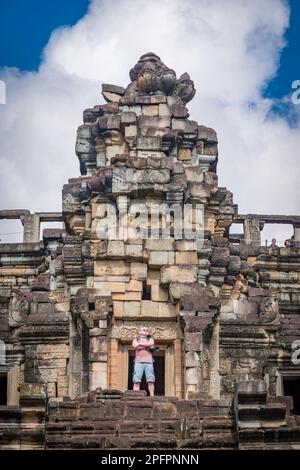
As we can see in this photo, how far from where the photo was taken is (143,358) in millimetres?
17312

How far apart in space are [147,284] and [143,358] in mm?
1867

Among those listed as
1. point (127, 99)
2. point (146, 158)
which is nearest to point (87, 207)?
point (146, 158)

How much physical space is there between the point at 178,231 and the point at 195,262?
67 cm

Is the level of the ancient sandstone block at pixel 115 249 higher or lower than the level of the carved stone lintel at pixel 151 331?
higher

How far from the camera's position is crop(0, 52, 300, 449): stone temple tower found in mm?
18047

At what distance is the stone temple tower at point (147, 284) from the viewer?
1805cm

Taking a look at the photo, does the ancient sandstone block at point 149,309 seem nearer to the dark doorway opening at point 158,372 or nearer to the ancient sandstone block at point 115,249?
the dark doorway opening at point 158,372

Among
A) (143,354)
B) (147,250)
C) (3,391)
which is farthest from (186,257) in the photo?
(3,391)

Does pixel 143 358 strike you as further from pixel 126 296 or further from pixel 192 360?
pixel 126 296

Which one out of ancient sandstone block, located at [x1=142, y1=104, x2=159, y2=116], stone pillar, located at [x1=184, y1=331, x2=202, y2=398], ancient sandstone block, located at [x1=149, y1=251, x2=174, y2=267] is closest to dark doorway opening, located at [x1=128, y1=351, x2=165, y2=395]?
stone pillar, located at [x1=184, y1=331, x2=202, y2=398]

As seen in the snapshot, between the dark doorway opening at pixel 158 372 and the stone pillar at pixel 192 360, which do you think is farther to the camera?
the dark doorway opening at pixel 158 372

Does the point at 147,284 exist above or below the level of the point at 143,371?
above

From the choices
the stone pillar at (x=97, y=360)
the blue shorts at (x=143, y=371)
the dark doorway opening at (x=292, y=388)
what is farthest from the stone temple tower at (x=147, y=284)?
the blue shorts at (x=143, y=371)

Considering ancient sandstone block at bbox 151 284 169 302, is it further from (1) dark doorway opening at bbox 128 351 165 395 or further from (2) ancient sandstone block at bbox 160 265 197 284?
(1) dark doorway opening at bbox 128 351 165 395
